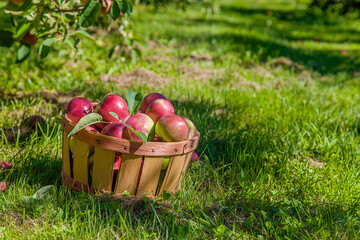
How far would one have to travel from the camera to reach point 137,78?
Answer: 3.90 m

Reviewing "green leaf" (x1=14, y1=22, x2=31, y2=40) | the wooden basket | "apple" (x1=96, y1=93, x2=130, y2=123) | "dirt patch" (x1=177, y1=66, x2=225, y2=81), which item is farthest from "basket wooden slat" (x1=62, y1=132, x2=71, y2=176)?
"dirt patch" (x1=177, y1=66, x2=225, y2=81)

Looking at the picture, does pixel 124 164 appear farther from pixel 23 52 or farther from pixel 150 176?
pixel 23 52

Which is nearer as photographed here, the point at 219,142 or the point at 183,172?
the point at 183,172

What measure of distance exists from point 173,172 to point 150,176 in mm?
130

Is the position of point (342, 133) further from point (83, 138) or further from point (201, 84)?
point (83, 138)

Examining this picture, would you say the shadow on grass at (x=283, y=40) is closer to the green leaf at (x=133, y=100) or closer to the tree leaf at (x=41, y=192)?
the green leaf at (x=133, y=100)

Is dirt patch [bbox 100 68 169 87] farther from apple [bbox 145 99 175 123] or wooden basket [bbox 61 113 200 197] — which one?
wooden basket [bbox 61 113 200 197]

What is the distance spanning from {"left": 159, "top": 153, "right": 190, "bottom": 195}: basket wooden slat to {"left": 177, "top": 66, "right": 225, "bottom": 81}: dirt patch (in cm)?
224

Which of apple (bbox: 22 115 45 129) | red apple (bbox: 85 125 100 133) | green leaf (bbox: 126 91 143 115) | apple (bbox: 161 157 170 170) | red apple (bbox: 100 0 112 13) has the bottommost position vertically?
apple (bbox: 22 115 45 129)

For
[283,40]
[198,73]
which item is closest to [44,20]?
[198,73]

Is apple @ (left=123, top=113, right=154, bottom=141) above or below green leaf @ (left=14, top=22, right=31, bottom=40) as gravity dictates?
below

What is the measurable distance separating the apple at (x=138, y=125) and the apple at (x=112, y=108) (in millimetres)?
85

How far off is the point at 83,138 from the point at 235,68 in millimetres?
3077

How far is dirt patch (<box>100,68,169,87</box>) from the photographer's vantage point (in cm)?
377
